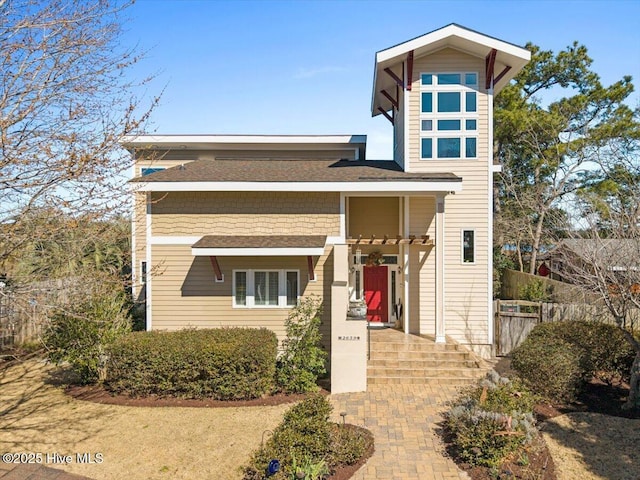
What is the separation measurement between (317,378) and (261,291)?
2775mm

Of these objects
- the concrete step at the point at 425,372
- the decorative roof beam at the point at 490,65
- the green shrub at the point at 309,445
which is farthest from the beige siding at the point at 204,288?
the decorative roof beam at the point at 490,65

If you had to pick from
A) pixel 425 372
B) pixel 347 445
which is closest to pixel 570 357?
pixel 425 372

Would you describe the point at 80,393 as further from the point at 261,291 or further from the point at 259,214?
the point at 259,214

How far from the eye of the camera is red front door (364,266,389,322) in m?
13.8

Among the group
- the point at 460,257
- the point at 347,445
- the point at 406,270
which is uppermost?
the point at 460,257

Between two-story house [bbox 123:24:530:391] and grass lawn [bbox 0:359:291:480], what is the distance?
8.92ft

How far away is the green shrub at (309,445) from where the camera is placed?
571 centimetres

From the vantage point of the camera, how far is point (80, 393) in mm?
9602

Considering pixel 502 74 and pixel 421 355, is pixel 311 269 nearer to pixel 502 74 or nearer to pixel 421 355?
pixel 421 355

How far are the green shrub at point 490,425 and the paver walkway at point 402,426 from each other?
1.19 feet

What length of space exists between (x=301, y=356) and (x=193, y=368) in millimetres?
2398

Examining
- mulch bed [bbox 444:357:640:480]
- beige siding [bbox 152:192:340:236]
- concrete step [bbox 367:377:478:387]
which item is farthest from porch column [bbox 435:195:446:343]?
beige siding [bbox 152:192:340:236]

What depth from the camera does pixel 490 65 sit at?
12344mm

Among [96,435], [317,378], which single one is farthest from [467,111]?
[96,435]
